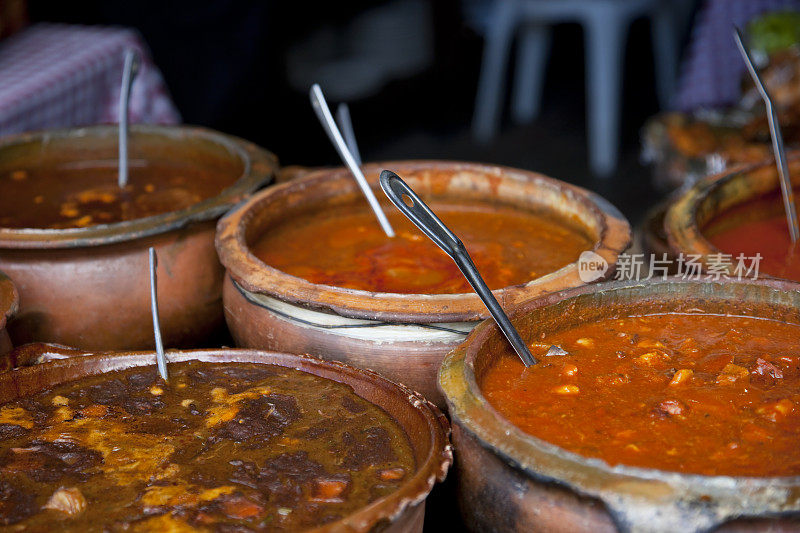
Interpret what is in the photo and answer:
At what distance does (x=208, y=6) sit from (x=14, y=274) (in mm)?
3151

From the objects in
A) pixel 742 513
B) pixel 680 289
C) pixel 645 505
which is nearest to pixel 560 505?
pixel 645 505

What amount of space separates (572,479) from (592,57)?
4887mm

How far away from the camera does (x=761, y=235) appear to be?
2.22m

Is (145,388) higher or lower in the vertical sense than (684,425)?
lower

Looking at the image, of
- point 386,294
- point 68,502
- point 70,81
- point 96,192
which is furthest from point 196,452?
point 70,81

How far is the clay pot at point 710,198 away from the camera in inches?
75.5

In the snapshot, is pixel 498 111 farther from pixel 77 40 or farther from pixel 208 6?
pixel 77 40

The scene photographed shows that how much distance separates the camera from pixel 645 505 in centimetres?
110

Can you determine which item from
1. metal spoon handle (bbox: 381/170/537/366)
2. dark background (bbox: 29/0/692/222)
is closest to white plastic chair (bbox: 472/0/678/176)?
dark background (bbox: 29/0/692/222)

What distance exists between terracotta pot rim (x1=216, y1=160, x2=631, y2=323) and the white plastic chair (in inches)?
145

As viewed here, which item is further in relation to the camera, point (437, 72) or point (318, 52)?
point (437, 72)

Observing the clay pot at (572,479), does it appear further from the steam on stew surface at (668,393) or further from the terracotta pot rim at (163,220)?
the terracotta pot rim at (163,220)

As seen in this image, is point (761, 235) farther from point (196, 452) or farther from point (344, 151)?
point (196, 452)

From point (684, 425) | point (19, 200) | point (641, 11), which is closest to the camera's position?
point (684, 425)
